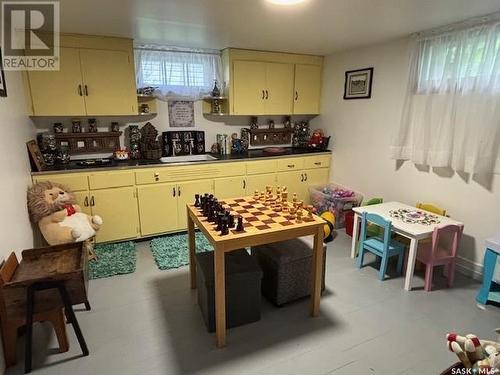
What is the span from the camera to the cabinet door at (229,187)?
365 centimetres

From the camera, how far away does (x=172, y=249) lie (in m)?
3.23

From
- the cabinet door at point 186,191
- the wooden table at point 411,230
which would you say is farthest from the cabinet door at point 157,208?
the wooden table at point 411,230

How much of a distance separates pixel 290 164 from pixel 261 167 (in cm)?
44

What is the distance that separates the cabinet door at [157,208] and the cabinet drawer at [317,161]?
6.05 ft

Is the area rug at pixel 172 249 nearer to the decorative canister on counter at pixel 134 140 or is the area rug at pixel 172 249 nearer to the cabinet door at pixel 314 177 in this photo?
the decorative canister on counter at pixel 134 140

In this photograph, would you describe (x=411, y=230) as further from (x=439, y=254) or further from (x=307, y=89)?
(x=307, y=89)

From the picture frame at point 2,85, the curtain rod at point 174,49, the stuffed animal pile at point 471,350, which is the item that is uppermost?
the curtain rod at point 174,49

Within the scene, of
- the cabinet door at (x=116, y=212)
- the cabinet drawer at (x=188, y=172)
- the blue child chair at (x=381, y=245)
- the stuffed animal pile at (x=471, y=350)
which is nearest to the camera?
the stuffed animal pile at (x=471, y=350)

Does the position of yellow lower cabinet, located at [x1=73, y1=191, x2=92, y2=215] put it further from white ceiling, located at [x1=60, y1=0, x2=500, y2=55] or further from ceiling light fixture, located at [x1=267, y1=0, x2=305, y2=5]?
ceiling light fixture, located at [x1=267, y1=0, x2=305, y2=5]

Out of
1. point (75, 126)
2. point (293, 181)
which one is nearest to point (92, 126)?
point (75, 126)

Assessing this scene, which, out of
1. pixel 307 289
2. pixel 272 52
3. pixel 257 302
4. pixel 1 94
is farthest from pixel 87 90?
pixel 307 289

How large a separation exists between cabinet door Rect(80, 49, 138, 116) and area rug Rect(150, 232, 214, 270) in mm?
1494

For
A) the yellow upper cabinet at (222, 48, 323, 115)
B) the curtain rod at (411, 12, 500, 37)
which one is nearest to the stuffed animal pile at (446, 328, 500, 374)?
the curtain rod at (411, 12, 500, 37)

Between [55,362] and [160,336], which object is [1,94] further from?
[160,336]
